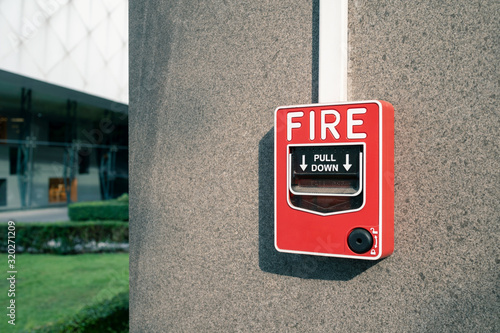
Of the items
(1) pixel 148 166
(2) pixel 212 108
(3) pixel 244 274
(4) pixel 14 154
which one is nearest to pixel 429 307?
(3) pixel 244 274

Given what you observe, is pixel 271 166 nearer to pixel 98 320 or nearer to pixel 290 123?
pixel 290 123

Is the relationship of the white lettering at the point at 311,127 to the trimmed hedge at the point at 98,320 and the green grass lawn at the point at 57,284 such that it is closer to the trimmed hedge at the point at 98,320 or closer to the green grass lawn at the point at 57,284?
the trimmed hedge at the point at 98,320

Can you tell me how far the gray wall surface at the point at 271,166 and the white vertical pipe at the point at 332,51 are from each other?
0.13ft

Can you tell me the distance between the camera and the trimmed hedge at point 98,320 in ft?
12.1

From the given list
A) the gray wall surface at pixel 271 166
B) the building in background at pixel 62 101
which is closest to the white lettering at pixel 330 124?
the gray wall surface at pixel 271 166

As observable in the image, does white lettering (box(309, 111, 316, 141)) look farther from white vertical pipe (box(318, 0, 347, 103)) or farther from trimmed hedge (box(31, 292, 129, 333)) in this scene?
trimmed hedge (box(31, 292, 129, 333))

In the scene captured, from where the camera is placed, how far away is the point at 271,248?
141cm

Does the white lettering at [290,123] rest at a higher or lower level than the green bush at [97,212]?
higher

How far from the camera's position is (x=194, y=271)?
1561 mm

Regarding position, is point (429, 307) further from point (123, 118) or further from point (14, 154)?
point (123, 118)

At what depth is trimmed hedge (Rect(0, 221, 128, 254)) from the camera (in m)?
8.75

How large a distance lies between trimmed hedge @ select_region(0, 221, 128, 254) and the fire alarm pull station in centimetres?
804

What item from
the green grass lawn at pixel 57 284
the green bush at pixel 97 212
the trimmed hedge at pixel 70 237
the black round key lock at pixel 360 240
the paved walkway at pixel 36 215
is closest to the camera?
the black round key lock at pixel 360 240

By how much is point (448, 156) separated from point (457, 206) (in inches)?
5.3
